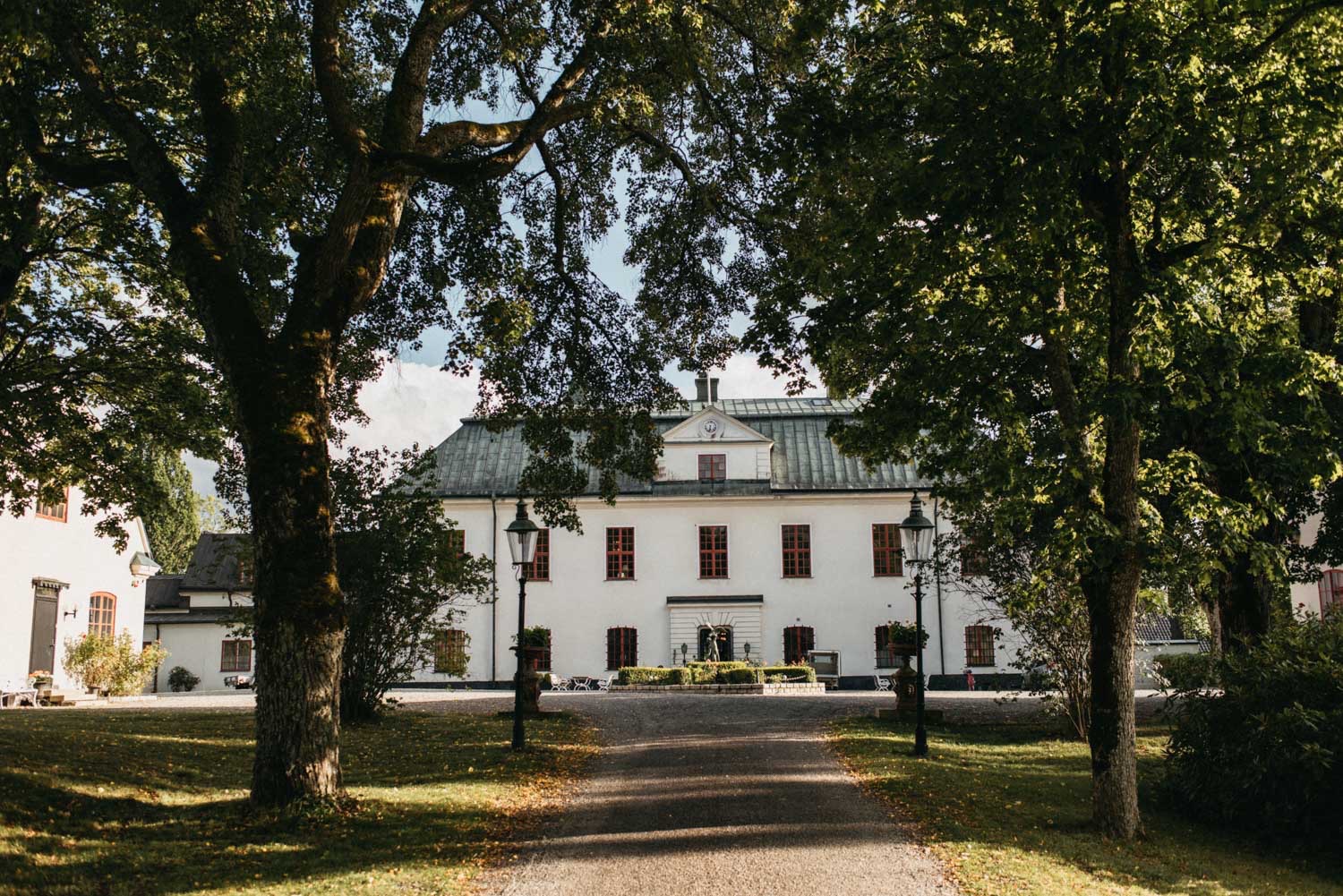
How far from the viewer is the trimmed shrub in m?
26.4

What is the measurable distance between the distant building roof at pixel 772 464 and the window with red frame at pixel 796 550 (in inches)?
53.2

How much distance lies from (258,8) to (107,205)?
4385 millimetres

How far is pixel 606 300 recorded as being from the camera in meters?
14.1

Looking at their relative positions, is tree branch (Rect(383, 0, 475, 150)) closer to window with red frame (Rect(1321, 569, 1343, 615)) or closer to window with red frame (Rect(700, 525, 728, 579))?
window with red frame (Rect(700, 525, 728, 579))

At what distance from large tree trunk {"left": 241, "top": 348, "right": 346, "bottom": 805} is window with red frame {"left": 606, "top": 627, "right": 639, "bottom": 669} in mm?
24779

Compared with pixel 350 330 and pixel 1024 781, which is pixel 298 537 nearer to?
pixel 350 330

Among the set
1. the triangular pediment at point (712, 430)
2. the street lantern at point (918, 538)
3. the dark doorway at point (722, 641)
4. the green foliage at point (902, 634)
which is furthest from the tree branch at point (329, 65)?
the dark doorway at point (722, 641)

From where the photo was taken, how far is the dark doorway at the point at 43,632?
23641 mm

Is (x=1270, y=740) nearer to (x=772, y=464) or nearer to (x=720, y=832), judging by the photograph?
(x=720, y=832)

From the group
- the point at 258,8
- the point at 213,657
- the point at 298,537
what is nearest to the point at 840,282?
the point at 298,537

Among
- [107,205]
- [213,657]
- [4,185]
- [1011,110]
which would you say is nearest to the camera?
[1011,110]

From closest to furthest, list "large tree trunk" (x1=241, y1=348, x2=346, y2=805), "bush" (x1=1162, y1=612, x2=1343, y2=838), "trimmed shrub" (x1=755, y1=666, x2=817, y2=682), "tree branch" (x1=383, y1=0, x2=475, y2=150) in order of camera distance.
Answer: "large tree trunk" (x1=241, y1=348, x2=346, y2=805) → "bush" (x1=1162, y1=612, x2=1343, y2=838) → "tree branch" (x1=383, y1=0, x2=475, y2=150) → "trimmed shrub" (x1=755, y1=666, x2=817, y2=682)

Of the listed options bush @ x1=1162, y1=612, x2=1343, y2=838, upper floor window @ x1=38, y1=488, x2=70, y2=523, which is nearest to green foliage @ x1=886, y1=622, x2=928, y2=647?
bush @ x1=1162, y1=612, x2=1343, y2=838

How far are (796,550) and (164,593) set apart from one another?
24088 millimetres
